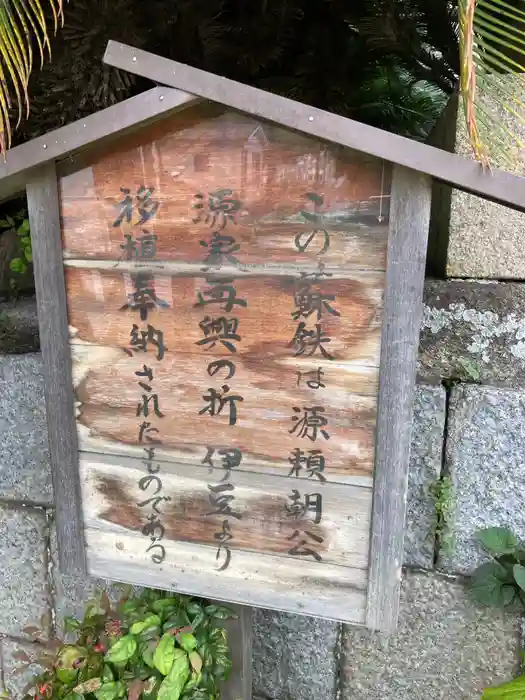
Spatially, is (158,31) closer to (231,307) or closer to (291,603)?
(231,307)

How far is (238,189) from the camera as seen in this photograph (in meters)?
1.29

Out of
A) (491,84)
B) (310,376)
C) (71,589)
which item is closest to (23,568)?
(71,589)

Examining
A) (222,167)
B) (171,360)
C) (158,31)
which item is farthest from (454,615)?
(158,31)

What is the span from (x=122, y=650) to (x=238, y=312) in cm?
105

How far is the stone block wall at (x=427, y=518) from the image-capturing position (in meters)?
1.80

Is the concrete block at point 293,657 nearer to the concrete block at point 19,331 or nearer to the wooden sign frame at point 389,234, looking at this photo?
the wooden sign frame at point 389,234

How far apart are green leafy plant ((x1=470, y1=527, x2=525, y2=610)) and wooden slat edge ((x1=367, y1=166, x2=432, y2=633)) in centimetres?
57

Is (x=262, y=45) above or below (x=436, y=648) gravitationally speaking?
above

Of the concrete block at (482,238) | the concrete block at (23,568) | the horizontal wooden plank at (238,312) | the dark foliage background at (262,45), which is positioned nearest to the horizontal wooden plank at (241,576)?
the horizontal wooden plank at (238,312)

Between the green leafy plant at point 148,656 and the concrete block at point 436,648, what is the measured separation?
26.0 inches

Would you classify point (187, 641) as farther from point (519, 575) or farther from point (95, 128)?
point (95, 128)

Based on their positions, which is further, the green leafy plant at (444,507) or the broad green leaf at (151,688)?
the green leafy plant at (444,507)

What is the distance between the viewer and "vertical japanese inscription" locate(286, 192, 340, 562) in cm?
127

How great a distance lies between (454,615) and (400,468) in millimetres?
951
